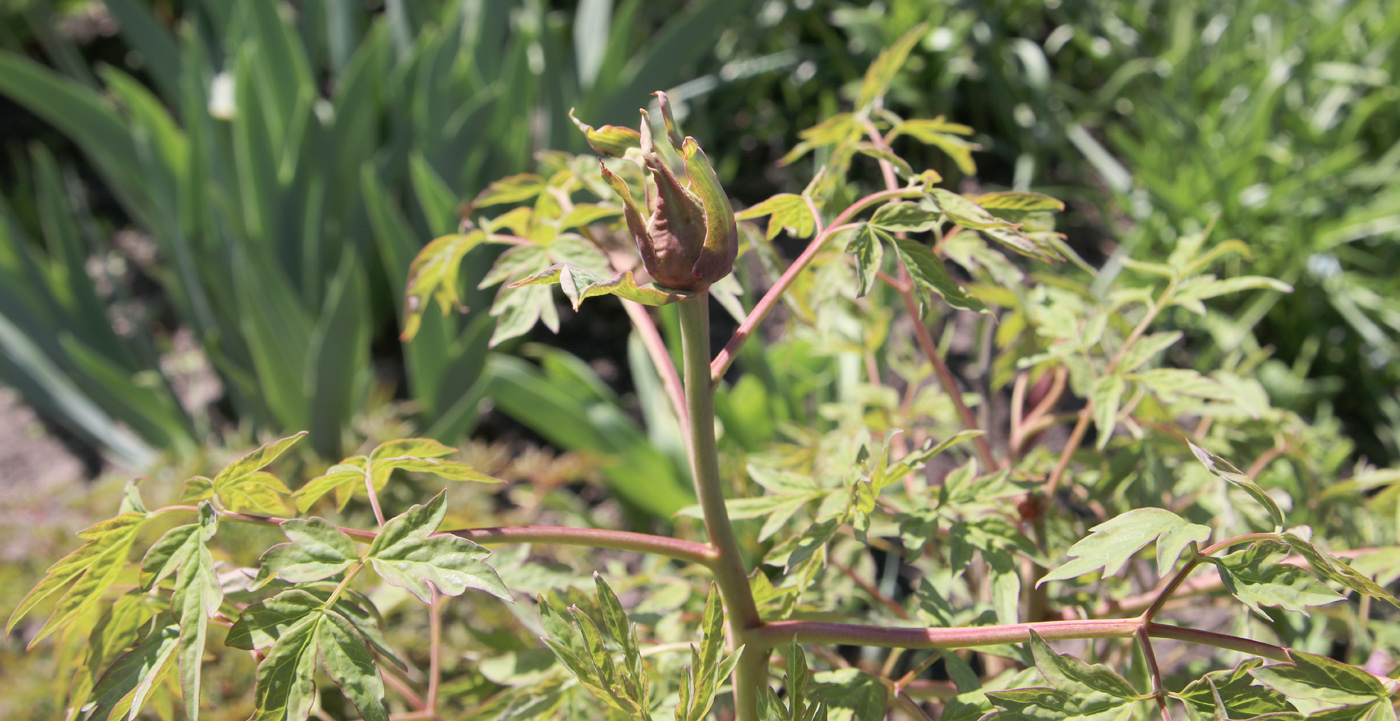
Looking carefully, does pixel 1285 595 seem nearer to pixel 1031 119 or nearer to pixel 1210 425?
pixel 1210 425

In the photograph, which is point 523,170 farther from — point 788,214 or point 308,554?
point 308,554

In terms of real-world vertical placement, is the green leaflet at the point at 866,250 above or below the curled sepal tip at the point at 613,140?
below

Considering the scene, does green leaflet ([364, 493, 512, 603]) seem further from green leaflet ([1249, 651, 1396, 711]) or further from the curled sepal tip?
green leaflet ([1249, 651, 1396, 711])

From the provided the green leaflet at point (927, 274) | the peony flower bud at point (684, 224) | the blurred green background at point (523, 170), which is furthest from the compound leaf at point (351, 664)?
the blurred green background at point (523, 170)

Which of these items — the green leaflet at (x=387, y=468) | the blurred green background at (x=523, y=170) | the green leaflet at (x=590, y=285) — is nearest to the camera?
the green leaflet at (x=590, y=285)

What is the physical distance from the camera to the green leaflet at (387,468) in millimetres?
440

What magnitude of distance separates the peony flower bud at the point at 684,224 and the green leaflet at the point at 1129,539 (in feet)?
0.66

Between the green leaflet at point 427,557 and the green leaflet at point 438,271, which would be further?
the green leaflet at point 438,271

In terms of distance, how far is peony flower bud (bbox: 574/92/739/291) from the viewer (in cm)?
36

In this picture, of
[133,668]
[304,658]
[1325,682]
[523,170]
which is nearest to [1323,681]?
[1325,682]

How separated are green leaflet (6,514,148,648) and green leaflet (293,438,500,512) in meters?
0.07

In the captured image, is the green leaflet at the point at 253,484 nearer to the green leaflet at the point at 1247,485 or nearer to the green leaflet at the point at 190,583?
the green leaflet at the point at 190,583

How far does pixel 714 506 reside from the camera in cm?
47

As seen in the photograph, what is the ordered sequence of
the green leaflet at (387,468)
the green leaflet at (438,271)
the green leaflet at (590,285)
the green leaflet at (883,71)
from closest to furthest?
the green leaflet at (590,285)
the green leaflet at (387,468)
the green leaflet at (438,271)
the green leaflet at (883,71)
